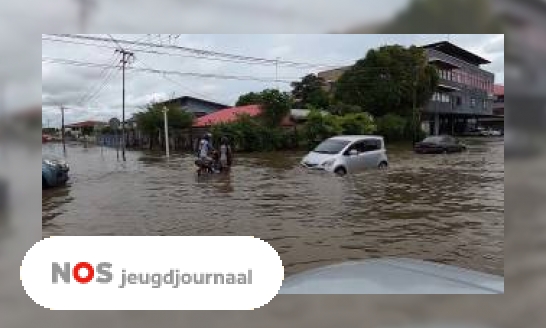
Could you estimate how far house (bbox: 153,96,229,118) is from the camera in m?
3.86

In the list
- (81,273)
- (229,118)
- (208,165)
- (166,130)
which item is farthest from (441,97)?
(81,273)

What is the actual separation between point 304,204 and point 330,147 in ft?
1.45

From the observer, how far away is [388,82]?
3912 millimetres

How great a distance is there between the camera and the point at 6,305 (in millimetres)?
3207

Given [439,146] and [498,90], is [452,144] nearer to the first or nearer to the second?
[439,146]

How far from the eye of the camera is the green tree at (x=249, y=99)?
386 cm

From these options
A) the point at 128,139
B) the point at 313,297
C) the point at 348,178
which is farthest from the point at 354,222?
the point at 128,139

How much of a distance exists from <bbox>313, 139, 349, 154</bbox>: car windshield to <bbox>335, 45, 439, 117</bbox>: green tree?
301mm

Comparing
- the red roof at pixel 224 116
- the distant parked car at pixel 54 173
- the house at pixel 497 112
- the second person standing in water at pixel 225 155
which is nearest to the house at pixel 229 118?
the red roof at pixel 224 116

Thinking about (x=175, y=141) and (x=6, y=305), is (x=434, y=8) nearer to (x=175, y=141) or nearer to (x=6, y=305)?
(x=175, y=141)

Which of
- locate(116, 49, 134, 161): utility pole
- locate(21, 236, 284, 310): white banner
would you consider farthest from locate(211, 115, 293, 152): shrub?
locate(21, 236, 284, 310): white banner

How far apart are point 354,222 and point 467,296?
959 mm

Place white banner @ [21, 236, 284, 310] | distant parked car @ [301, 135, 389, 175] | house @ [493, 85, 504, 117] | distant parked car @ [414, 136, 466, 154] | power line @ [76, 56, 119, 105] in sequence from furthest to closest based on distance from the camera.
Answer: distant parked car @ [414, 136, 466, 154]
distant parked car @ [301, 135, 389, 175]
power line @ [76, 56, 119, 105]
house @ [493, 85, 504, 117]
white banner @ [21, 236, 284, 310]

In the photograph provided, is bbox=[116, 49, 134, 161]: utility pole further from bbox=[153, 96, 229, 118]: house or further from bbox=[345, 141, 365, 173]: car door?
bbox=[345, 141, 365, 173]: car door
